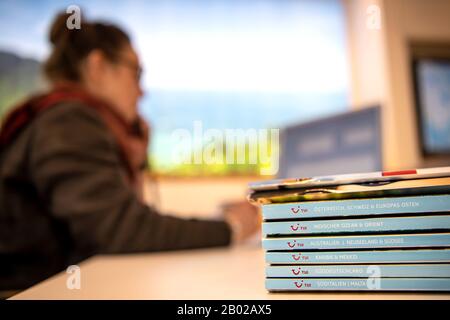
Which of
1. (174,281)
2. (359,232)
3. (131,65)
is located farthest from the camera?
(131,65)

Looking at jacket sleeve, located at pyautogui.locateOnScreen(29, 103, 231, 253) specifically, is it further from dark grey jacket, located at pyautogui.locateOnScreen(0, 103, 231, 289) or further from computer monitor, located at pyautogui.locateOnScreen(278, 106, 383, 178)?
computer monitor, located at pyautogui.locateOnScreen(278, 106, 383, 178)

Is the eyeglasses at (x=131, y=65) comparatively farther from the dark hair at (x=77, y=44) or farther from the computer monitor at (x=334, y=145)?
the computer monitor at (x=334, y=145)

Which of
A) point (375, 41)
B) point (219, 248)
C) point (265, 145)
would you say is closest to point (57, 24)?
point (219, 248)

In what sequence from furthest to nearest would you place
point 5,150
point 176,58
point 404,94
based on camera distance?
point 176,58 < point 404,94 < point 5,150

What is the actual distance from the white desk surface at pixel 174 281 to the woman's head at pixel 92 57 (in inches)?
23.9

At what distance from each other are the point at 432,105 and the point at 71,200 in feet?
7.20

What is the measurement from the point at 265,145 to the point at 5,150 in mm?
1717

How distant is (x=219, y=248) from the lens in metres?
1.03

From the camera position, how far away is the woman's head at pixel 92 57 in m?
1.22

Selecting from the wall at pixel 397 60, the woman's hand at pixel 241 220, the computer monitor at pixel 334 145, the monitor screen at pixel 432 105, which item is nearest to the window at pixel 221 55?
the wall at pixel 397 60

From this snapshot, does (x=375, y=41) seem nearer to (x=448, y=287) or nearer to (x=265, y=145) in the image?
(x=265, y=145)

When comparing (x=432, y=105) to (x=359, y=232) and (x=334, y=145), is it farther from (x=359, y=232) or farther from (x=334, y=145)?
(x=359, y=232)

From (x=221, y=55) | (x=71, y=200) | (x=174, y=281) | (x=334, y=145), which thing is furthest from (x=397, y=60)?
(x=174, y=281)

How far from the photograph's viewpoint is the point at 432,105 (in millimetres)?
2363
